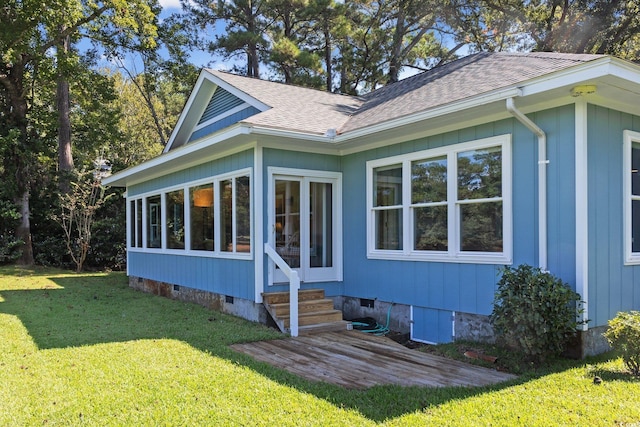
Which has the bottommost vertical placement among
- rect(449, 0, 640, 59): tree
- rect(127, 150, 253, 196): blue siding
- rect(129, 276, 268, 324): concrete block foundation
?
rect(129, 276, 268, 324): concrete block foundation

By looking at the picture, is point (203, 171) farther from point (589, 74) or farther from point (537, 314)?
point (589, 74)

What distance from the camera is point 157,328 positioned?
6.86 m

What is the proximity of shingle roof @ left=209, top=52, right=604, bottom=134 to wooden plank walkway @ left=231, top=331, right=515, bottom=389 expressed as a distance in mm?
2885

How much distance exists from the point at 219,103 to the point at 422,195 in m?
5.60

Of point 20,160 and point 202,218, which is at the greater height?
point 20,160

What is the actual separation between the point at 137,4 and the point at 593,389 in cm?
1778

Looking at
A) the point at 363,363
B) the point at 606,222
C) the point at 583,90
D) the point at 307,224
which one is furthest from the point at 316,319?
the point at 583,90

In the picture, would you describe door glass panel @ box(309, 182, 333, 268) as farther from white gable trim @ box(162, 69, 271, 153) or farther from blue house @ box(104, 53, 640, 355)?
white gable trim @ box(162, 69, 271, 153)

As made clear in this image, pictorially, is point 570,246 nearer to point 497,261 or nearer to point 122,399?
point 497,261

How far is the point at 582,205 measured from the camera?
490 centimetres

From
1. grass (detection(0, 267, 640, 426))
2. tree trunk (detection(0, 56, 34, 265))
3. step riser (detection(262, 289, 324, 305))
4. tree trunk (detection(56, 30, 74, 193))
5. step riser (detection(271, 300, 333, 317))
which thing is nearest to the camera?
grass (detection(0, 267, 640, 426))

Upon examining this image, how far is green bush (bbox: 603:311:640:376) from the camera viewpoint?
14.1 feet

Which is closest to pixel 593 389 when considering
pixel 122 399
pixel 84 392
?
pixel 122 399

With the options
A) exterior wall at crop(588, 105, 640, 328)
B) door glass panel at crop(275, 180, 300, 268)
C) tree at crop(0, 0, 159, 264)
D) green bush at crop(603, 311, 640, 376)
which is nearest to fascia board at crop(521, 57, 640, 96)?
Result: exterior wall at crop(588, 105, 640, 328)
